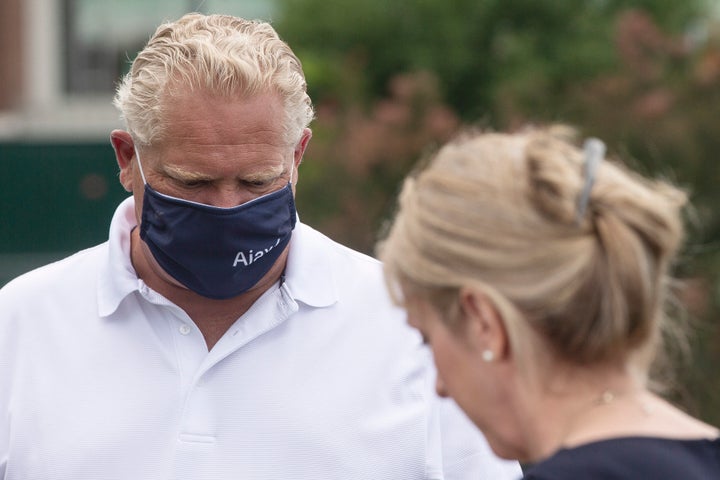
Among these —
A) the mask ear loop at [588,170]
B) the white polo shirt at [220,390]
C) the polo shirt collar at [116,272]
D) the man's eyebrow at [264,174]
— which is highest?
the mask ear loop at [588,170]

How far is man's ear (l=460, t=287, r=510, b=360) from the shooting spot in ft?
6.39

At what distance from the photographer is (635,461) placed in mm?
1836

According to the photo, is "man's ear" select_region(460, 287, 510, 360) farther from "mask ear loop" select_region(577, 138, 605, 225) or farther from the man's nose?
the man's nose

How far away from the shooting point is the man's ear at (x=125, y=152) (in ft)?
9.98

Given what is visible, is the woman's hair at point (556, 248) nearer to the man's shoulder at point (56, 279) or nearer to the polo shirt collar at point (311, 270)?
the polo shirt collar at point (311, 270)

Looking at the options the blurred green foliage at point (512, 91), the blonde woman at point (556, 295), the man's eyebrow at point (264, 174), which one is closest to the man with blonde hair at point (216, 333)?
the man's eyebrow at point (264, 174)

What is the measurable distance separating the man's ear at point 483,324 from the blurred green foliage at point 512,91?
4132 millimetres

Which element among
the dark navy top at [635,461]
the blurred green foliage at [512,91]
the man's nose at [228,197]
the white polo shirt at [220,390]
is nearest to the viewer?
the dark navy top at [635,461]

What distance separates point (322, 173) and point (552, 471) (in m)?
7.32

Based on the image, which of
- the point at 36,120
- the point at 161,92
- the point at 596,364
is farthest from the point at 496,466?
the point at 36,120

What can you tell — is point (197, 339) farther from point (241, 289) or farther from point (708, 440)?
point (708, 440)

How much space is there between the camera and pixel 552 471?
1.85 metres

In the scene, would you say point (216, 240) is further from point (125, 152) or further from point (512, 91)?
→ point (512, 91)

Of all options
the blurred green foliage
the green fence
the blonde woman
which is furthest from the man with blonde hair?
the green fence
